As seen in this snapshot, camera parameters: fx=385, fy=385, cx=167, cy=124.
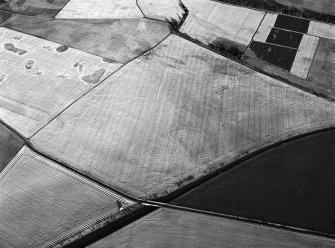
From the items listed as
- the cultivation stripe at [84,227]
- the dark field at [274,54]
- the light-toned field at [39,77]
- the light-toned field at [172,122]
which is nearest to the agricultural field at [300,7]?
the dark field at [274,54]

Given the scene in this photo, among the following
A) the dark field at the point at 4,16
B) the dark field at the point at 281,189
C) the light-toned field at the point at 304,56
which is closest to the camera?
the dark field at the point at 281,189

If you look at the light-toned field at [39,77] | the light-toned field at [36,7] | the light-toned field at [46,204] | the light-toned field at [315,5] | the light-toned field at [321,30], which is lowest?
the light-toned field at [321,30]

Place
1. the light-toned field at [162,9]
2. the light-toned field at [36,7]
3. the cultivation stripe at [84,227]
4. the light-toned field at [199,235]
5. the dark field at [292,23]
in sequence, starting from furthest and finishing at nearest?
the light-toned field at [36,7] < the light-toned field at [162,9] < the dark field at [292,23] < the cultivation stripe at [84,227] < the light-toned field at [199,235]

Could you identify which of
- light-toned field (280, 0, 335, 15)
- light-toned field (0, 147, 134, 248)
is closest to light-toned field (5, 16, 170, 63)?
light-toned field (0, 147, 134, 248)

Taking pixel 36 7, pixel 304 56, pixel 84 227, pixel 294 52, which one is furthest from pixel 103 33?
pixel 84 227

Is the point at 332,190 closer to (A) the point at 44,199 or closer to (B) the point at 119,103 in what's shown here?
(B) the point at 119,103

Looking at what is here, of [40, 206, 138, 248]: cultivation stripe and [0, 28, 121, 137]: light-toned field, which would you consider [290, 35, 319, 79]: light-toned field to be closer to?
[0, 28, 121, 137]: light-toned field

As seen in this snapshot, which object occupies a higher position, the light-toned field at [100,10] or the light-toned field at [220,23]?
the light-toned field at [100,10]

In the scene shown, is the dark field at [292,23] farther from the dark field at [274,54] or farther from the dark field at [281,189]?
the dark field at [281,189]
